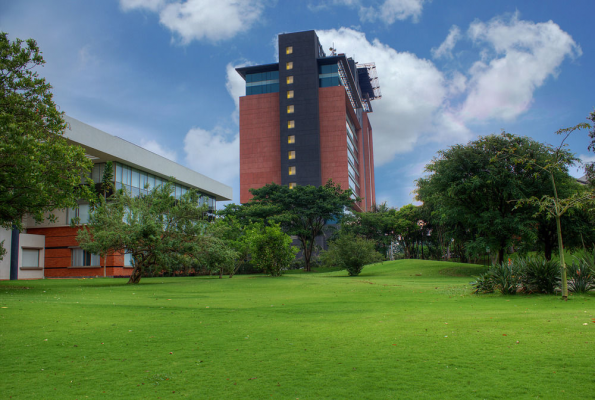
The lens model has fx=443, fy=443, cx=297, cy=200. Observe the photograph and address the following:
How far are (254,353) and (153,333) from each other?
2.75m

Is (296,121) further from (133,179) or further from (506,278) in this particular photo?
(506,278)

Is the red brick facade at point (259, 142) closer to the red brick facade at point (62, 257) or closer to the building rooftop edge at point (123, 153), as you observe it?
the building rooftop edge at point (123, 153)

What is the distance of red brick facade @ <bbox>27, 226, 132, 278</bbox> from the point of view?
138ft

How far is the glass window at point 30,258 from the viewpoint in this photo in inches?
1597

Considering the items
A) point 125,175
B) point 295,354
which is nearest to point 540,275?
point 295,354

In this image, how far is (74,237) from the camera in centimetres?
4259

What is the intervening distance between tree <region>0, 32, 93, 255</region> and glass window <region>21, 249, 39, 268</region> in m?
23.0


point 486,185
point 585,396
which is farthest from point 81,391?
point 486,185

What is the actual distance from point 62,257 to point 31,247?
9.16ft

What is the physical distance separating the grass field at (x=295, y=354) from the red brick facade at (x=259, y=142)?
251 feet

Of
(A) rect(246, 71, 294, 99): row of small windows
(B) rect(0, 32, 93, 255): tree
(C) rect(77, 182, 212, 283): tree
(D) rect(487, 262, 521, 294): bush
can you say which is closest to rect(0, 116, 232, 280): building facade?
(C) rect(77, 182, 212, 283): tree

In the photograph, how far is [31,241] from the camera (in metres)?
41.4

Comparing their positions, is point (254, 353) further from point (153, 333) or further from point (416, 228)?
point (416, 228)

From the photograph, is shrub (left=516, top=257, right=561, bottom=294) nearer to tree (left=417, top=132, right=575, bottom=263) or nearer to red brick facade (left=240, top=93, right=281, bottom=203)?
tree (left=417, top=132, right=575, bottom=263)
